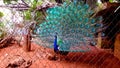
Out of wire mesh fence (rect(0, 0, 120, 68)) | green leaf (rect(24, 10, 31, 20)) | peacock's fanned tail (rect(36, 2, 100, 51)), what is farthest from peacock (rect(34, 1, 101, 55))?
green leaf (rect(24, 10, 31, 20))

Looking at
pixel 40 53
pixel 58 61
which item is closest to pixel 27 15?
pixel 40 53

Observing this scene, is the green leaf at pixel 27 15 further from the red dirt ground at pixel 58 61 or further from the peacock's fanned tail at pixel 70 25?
the peacock's fanned tail at pixel 70 25

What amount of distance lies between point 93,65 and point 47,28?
1.20 metres

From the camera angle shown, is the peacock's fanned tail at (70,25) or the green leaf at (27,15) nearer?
the peacock's fanned tail at (70,25)

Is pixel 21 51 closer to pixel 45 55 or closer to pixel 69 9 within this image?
pixel 45 55

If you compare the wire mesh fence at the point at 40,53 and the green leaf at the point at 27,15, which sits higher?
the green leaf at the point at 27,15

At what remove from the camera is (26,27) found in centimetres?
453

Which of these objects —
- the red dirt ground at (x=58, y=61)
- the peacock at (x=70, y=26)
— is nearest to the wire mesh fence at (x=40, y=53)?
the red dirt ground at (x=58, y=61)

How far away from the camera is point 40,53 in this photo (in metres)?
4.59

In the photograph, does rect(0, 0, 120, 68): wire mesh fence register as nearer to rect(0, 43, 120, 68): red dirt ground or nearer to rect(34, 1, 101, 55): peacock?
rect(0, 43, 120, 68): red dirt ground

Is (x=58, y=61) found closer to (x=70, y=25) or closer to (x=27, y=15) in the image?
(x=70, y=25)

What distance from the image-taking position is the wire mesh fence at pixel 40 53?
401cm

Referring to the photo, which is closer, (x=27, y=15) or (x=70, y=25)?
(x=70, y=25)

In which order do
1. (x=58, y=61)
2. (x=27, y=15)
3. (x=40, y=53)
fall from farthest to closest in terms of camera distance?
1. (x=27, y=15)
2. (x=40, y=53)
3. (x=58, y=61)
